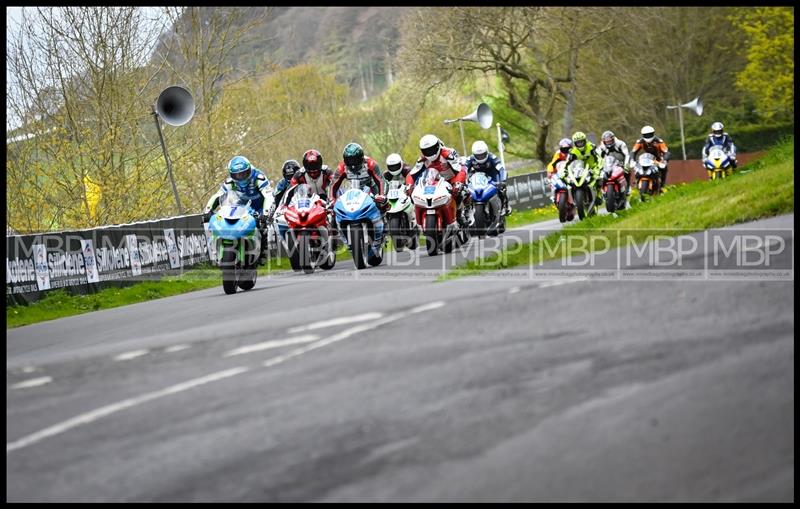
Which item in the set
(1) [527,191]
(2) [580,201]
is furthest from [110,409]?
(1) [527,191]

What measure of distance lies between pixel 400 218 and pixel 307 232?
3.70m

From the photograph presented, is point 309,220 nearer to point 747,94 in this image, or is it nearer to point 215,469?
point 215,469

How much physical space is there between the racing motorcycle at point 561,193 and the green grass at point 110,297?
6030mm

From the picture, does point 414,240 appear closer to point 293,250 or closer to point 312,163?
point 312,163

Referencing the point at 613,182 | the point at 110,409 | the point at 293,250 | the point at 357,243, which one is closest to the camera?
the point at 110,409

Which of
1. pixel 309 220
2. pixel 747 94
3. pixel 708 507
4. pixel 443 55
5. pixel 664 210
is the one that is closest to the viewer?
pixel 708 507

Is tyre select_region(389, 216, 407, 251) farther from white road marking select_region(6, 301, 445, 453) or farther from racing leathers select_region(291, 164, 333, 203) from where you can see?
white road marking select_region(6, 301, 445, 453)

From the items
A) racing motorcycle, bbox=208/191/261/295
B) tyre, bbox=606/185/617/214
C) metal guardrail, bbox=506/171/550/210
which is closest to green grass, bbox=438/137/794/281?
racing motorcycle, bbox=208/191/261/295

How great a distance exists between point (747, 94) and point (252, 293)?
1926 inches

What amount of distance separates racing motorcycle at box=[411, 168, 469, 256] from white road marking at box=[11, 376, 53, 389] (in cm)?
1076

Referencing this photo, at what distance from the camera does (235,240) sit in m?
16.5

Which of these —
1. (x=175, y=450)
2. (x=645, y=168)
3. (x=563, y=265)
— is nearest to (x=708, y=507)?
(x=175, y=450)

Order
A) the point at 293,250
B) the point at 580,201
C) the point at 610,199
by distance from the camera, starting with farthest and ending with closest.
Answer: the point at 610,199 < the point at 580,201 < the point at 293,250

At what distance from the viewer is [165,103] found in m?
22.8
